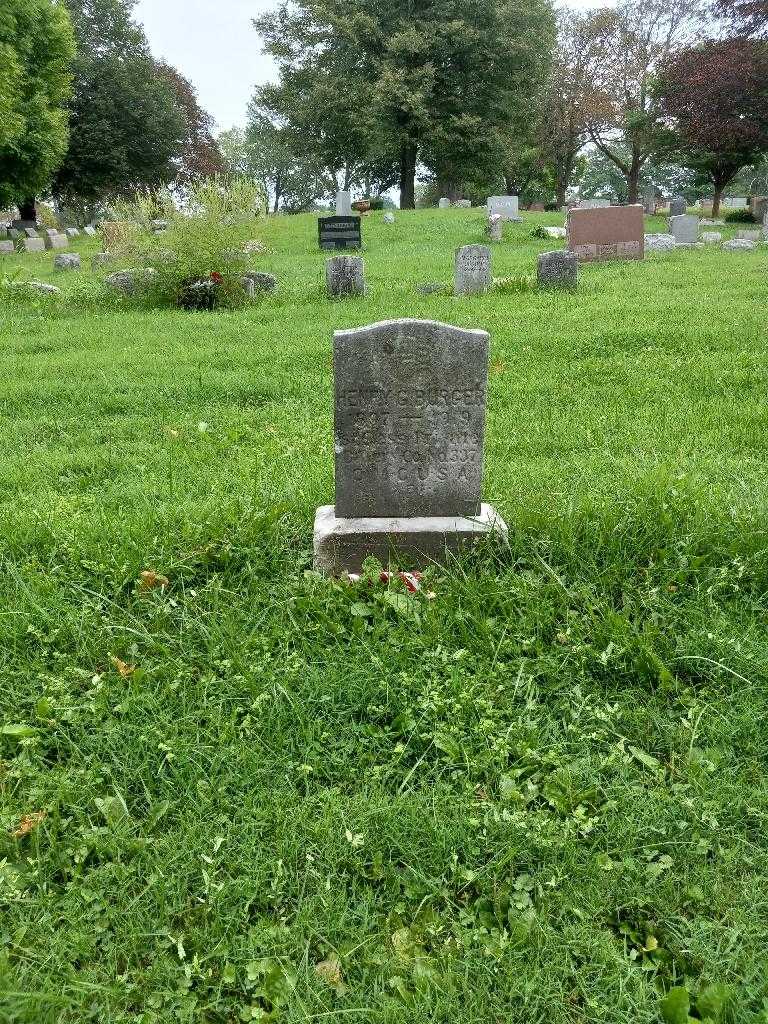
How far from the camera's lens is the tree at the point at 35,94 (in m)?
25.3

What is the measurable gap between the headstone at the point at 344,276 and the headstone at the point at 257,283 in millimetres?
1100

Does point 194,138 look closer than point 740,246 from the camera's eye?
No

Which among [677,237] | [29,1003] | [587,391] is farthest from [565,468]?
[677,237]

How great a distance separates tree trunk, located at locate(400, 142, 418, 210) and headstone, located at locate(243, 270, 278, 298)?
21292 millimetres

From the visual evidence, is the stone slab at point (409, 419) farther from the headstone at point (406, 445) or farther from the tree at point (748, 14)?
the tree at point (748, 14)

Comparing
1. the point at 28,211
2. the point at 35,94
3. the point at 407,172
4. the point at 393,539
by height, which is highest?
the point at 35,94

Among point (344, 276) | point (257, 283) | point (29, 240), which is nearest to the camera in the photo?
point (344, 276)

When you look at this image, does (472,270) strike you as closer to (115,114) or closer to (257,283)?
(257,283)

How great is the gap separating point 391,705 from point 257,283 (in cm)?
1099

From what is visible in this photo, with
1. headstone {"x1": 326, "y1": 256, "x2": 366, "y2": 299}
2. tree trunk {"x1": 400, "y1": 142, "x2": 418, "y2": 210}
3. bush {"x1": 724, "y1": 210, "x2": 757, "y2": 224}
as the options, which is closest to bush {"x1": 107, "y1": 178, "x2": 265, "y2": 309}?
headstone {"x1": 326, "y1": 256, "x2": 366, "y2": 299}

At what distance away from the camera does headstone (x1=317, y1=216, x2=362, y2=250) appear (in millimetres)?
20281

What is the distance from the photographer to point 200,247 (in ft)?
37.1

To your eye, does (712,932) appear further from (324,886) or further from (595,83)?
(595,83)

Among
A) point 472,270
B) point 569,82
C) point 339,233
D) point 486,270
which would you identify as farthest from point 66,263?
point 569,82
